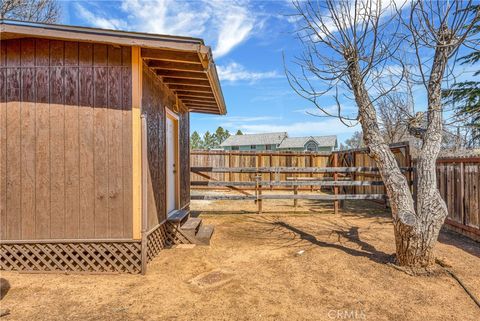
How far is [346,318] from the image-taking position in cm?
243

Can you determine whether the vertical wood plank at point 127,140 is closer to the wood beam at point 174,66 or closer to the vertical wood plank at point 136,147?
the vertical wood plank at point 136,147

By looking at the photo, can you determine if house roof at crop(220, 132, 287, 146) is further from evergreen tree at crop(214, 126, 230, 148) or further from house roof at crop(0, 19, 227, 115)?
house roof at crop(0, 19, 227, 115)

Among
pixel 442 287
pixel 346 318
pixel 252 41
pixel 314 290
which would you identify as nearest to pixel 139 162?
pixel 314 290

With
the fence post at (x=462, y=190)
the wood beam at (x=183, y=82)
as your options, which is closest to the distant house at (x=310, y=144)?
the fence post at (x=462, y=190)

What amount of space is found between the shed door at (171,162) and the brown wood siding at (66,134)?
1.68 metres

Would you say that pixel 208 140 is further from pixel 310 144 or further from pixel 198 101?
pixel 198 101

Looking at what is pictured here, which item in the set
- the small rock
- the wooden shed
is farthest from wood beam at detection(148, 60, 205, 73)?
the small rock

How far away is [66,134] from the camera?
138 inches

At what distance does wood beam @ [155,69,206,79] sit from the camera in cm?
432

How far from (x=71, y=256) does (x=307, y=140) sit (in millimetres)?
27715

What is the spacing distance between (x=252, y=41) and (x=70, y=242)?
6.75 m

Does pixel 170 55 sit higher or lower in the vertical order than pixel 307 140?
lower

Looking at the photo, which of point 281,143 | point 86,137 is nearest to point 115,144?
point 86,137

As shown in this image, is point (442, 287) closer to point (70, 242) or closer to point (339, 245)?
point (339, 245)
